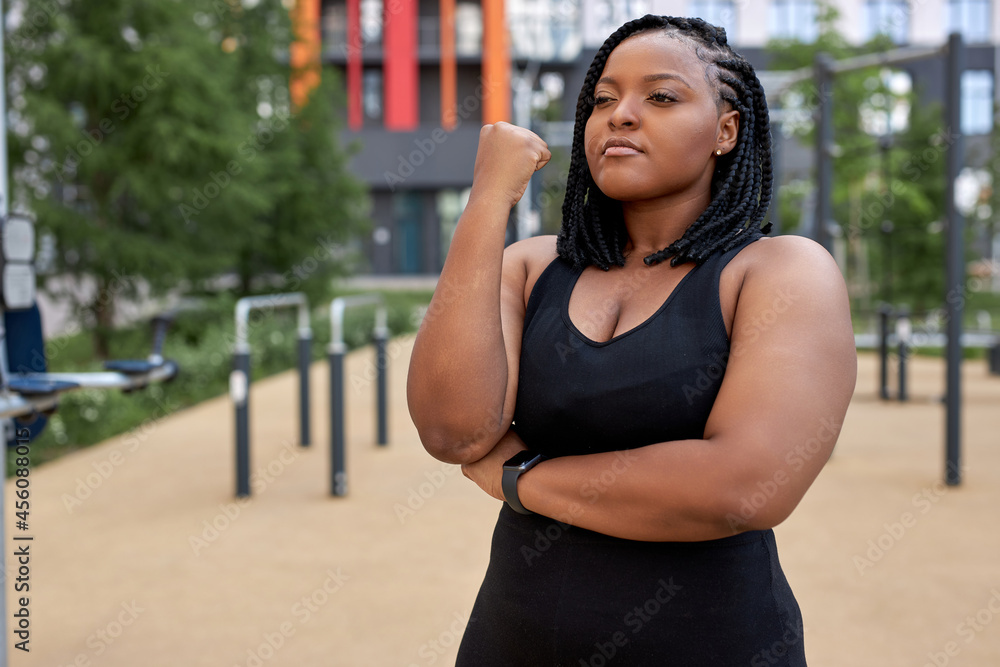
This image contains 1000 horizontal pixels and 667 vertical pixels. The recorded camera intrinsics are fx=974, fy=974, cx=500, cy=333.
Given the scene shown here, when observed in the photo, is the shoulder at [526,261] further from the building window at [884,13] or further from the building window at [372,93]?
the building window at [884,13]

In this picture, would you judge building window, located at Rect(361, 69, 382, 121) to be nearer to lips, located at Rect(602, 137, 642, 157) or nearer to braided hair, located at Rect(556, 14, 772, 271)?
braided hair, located at Rect(556, 14, 772, 271)

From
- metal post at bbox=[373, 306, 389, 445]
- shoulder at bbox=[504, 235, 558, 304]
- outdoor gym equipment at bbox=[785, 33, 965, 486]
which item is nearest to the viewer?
shoulder at bbox=[504, 235, 558, 304]

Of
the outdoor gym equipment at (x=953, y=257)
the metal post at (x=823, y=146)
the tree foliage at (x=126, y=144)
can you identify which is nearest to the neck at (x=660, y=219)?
the outdoor gym equipment at (x=953, y=257)

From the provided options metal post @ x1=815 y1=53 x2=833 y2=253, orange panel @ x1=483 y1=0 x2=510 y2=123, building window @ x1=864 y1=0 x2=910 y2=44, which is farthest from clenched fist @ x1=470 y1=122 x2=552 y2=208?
building window @ x1=864 y1=0 x2=910 y2=44

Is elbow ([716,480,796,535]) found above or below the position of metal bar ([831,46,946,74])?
below

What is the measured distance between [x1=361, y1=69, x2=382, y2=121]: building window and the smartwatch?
2624 centimetres

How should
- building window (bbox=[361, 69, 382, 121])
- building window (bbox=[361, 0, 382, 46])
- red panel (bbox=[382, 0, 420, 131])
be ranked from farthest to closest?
building window (bbox=[361, 69, 382, 121]) < building window (bbox=[361, 0, 382, 46]) < red panel (bbox=[382, 0, 420, 131])

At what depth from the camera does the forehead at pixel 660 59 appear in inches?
48.4

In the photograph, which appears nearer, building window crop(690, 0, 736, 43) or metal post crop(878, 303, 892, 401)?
metal post crop(878, 303, 892, 401)

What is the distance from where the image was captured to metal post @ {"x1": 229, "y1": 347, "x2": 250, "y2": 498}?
4.98 metres

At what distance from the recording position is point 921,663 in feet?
9.87

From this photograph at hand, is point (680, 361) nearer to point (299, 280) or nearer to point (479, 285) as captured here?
point (479, 285)

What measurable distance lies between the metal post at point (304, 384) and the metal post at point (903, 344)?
4.45 m

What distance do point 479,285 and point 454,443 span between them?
8.6 inches
